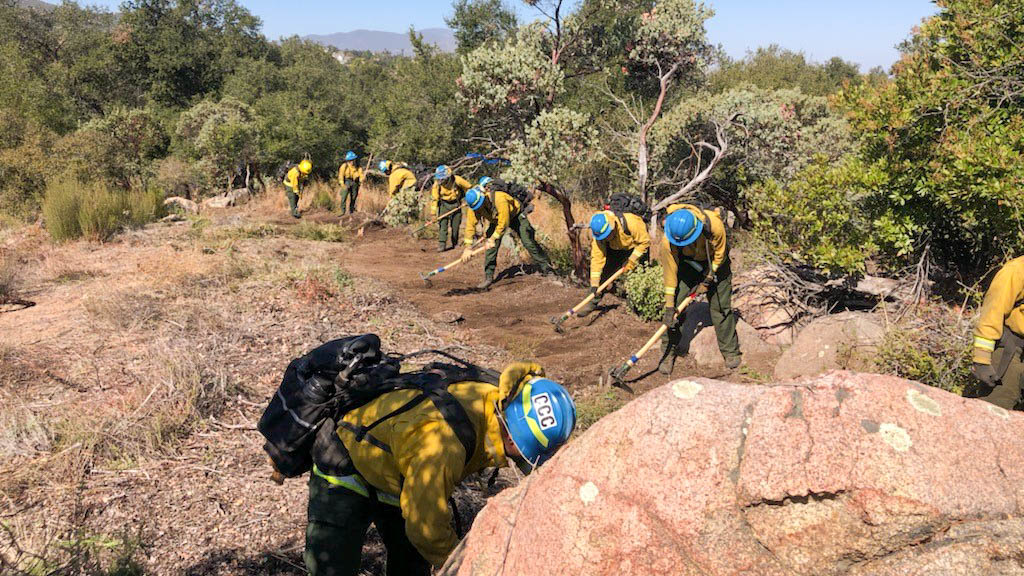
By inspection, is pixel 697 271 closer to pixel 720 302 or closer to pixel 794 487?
pixel 720 302

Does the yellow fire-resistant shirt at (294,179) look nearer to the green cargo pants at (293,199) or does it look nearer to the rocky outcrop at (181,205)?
the green cargo pants at (293,199)

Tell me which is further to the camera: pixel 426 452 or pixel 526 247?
pixel 526 247

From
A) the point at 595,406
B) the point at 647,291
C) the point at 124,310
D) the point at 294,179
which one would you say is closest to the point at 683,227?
the point at 595,406


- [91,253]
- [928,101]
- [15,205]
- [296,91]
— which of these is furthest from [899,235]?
[296,91]

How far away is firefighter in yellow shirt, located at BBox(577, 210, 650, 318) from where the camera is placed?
24.3 feet

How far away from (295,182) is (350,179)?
1336 mm

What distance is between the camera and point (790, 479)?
5.43 ft

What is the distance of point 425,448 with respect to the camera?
7.14 feet

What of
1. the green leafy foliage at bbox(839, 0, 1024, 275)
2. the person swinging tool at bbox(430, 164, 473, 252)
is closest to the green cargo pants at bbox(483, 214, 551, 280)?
the person swinging tool at bbox(430, 164, 473, 252)

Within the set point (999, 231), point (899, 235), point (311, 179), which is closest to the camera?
point (999, 231)

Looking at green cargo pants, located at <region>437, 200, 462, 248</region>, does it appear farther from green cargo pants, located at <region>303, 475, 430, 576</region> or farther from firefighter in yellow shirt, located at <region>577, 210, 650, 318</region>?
green cargo pants, located at <region>303, 475, 430, 576</region>

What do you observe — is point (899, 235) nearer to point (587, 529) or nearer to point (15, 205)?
point (587, 529)

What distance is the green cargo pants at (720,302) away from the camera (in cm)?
630

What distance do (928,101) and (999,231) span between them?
1224mm
